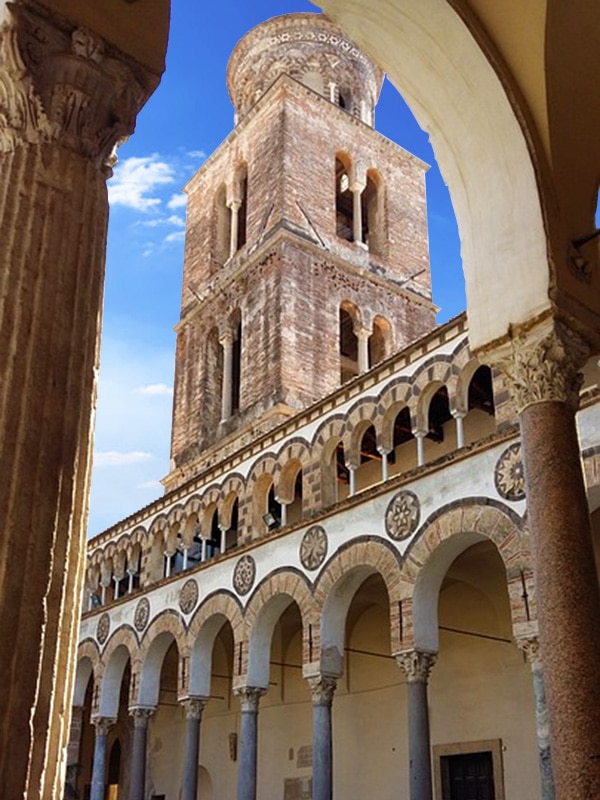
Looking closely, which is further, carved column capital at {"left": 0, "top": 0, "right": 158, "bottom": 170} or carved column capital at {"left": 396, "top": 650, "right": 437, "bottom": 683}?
carved column capital at {"left": 396, "top": 650, "right": 437, "bottom": 683}

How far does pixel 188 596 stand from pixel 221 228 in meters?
13.5

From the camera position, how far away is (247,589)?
Answer: 49.3 feet

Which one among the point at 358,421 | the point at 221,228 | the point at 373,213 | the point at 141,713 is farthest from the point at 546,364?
the point at 221,228

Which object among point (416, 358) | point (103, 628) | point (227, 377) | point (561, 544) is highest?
point (227, 377)

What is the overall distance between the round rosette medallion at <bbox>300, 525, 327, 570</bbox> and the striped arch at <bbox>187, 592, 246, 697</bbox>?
85.4 inches

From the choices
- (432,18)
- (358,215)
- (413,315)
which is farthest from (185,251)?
(432,18)

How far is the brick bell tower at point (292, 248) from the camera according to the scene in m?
22.3

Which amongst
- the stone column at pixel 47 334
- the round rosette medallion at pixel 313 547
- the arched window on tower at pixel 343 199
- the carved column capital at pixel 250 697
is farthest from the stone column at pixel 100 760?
the stone column at pixel 47 334

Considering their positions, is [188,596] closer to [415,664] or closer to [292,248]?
[415,664]

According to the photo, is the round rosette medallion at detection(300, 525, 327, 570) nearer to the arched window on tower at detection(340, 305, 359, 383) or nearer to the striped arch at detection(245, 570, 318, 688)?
the striped arch at detection(245, 570, 318, 688)

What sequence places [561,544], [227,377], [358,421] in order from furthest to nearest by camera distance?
[227,377]
[358,421]
[561,544]

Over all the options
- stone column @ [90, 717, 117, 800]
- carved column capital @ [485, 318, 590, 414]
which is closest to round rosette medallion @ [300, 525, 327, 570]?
stone column @ [90, 717, 117, 800]

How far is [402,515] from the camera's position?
12289 millimetres

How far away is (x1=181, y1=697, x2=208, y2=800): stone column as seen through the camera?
49.1 ft
